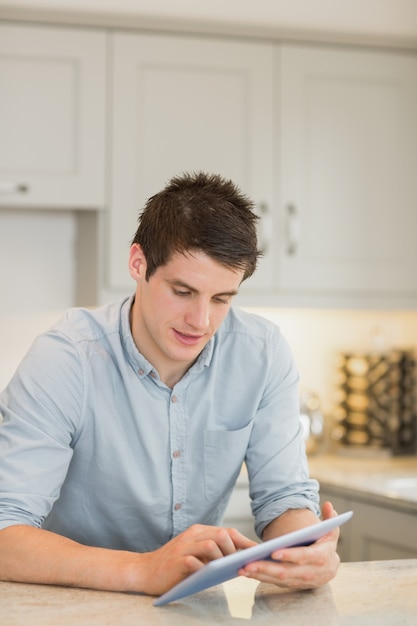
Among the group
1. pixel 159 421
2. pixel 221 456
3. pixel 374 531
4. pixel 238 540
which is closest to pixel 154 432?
pixel 159 421

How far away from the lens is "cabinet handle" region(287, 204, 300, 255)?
338 centimetres

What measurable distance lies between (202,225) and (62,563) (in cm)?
57

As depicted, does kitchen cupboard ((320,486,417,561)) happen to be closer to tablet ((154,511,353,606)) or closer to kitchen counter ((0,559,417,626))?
kitchen counter ((0,559,417,626))

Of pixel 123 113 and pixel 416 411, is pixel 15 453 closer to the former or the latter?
pixel 123 113

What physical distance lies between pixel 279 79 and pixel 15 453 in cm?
214

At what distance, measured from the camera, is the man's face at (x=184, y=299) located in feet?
5.24

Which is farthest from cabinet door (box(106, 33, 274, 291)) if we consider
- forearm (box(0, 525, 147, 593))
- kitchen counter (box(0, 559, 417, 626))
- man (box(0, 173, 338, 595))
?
kitchen counter (box(0, 559, 417, 626))

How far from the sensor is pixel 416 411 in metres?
3.70

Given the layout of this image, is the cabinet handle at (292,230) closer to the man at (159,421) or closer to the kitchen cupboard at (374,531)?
the kitchen cupboard at (374,531)

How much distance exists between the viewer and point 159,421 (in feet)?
5.98

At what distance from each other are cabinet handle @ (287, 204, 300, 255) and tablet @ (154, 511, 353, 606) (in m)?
2.03

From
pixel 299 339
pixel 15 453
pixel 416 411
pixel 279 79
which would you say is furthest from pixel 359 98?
pixel 15 453

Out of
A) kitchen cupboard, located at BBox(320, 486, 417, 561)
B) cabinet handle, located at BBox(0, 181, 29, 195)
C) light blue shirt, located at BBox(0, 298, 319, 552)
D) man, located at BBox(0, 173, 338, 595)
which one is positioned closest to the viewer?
man, located at BBox(0, 173, 338, 595)

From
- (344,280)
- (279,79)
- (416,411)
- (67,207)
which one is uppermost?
(279,79)
